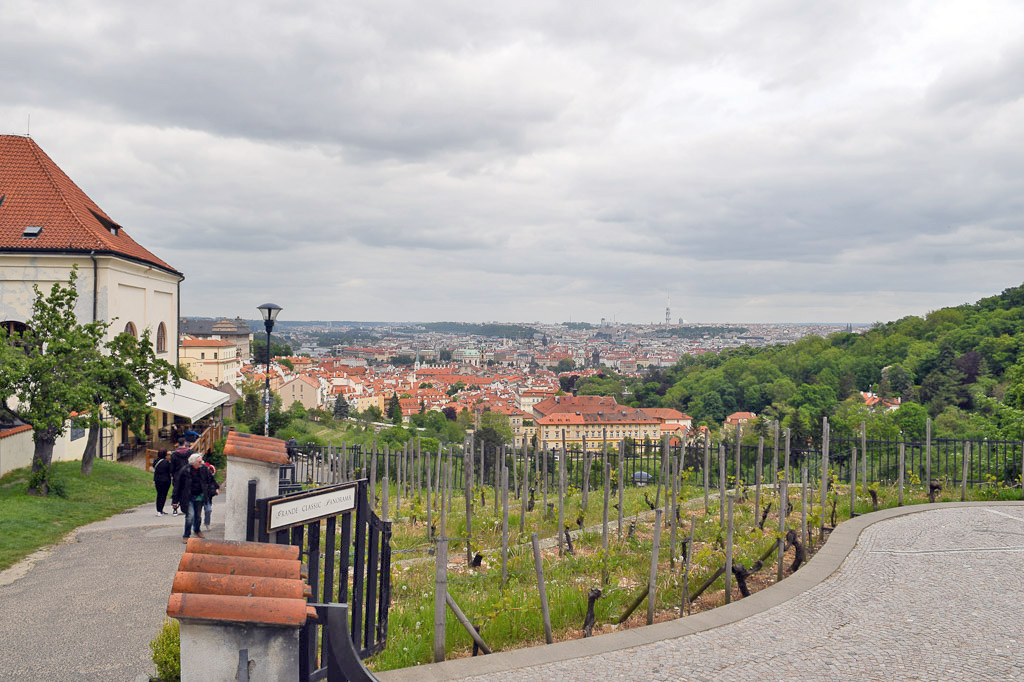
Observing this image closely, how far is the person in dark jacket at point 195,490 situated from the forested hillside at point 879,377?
32.4 meters

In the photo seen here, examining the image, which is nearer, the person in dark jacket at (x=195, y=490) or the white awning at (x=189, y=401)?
the person in dark jacket at (x=195, y=490)

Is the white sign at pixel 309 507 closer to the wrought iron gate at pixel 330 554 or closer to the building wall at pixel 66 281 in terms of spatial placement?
the wrought iron gate at pixel 330 554

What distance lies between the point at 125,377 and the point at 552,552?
10452 mm

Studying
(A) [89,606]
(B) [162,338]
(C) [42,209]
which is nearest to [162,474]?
(A) [89,606]

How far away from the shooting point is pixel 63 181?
2312cm

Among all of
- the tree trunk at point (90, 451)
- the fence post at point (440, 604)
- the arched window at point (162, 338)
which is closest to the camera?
the fence post at point (440, 604)

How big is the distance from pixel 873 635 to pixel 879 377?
90.0 m

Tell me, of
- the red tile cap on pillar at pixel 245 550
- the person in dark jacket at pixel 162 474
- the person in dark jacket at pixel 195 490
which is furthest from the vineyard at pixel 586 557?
the person in dark jacket at pixel 162 474

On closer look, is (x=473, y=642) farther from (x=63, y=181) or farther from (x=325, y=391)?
(x=325, y=391)

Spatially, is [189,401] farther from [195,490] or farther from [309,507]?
[309,507]

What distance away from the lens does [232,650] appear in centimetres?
287

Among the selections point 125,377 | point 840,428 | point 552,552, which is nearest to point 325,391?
point 840,428

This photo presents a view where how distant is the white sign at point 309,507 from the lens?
407 centimetres

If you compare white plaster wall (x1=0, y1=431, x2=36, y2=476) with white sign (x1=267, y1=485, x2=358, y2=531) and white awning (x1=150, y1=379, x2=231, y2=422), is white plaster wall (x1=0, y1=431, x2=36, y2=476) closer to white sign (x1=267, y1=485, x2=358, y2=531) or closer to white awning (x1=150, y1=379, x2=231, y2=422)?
white awning (x1=150, y1=379, x2=231, y2=422)
